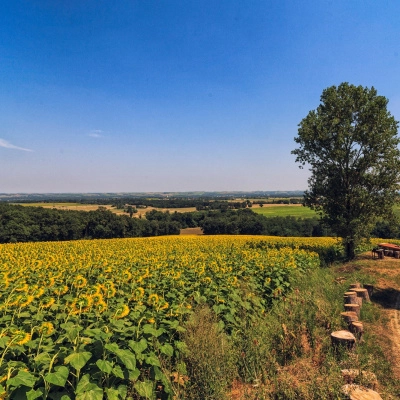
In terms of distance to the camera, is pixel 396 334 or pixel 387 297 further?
pixel 387 297

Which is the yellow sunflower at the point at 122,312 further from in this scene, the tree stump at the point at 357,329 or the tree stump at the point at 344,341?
the tree stump at the point at 357,329

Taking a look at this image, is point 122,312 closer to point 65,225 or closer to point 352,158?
point 352,158

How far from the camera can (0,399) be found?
300 centimetres

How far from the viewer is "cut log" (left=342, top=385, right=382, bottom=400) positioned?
394 cm

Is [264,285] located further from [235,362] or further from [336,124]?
[336,124]

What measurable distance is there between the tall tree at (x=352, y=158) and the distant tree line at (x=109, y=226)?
32.0 m

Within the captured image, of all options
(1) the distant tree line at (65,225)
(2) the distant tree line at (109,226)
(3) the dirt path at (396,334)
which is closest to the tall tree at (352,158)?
(3) the dirt path at (396,334)

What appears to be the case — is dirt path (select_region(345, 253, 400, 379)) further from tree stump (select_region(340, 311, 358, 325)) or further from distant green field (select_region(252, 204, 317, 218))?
distant green field (select_region(252, 204, 317, 218))

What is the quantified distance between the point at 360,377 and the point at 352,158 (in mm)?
18668

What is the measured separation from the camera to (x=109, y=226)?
213ft

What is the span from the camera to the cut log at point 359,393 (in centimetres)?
394

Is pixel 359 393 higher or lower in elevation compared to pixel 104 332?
lower

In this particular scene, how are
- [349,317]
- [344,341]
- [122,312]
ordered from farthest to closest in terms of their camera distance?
[349,317] → [344,341] → [122,312]

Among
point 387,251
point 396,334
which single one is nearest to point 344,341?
point 396,334
